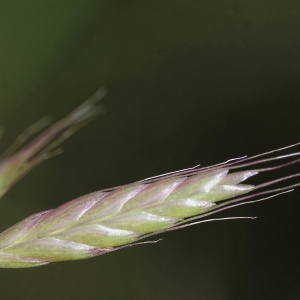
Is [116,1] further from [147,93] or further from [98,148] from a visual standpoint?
[98,148]

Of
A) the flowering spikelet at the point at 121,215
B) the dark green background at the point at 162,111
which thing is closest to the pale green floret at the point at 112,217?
the flowering spikelet at the point at 121,215

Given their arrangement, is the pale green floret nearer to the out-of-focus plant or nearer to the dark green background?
the out-of-focus plant

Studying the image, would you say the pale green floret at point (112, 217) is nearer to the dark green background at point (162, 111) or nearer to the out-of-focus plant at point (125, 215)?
the out-of-focus plant at point (125, 215)

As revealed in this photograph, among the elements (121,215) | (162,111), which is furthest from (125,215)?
(162,111)

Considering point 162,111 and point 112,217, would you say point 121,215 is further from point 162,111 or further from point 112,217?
point 162,111

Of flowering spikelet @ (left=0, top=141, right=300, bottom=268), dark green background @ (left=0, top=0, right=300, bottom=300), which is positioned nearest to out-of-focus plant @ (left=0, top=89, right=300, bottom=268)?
flowering spikelet @ (left=0, top=141, right=300, bottom=268)
